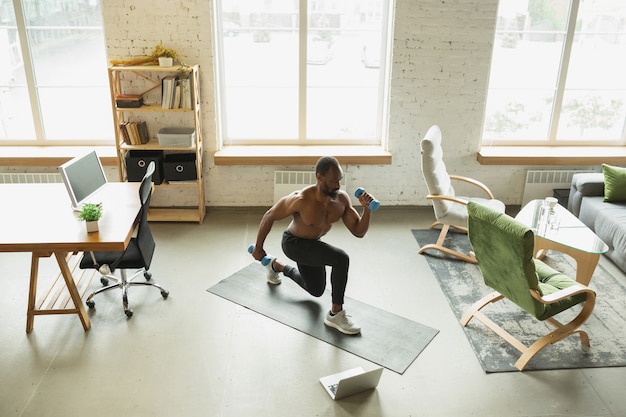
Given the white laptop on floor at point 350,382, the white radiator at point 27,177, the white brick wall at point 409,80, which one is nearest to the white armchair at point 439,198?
the white brick wall at point 409,80

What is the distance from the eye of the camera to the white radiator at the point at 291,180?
6020 millimetres

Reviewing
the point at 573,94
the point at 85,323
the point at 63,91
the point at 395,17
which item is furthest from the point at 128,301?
the point at 573,94

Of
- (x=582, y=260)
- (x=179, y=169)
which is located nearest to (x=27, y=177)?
(x=179, y=169)

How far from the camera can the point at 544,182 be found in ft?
20.2

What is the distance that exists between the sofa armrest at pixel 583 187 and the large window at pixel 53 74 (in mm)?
4843

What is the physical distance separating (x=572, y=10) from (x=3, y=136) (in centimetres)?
608

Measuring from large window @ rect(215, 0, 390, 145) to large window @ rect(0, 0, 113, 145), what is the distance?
1262mm

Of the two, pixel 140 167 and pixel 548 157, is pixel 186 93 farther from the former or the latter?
pixel 548 157

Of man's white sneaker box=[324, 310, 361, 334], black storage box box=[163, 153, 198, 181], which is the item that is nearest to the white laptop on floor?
man's white sneaker box=[324, 310, 361, 334]

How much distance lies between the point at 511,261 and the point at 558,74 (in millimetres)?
3232

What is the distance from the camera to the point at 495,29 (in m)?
5.66

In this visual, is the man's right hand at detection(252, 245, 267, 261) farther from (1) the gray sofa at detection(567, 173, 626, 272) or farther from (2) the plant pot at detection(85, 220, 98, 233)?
(1) the gray sofa at detection(567, 173, 626, 272)

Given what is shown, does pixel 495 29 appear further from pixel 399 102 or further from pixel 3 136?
pixel 3 136

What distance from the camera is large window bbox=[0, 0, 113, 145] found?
221 inches
